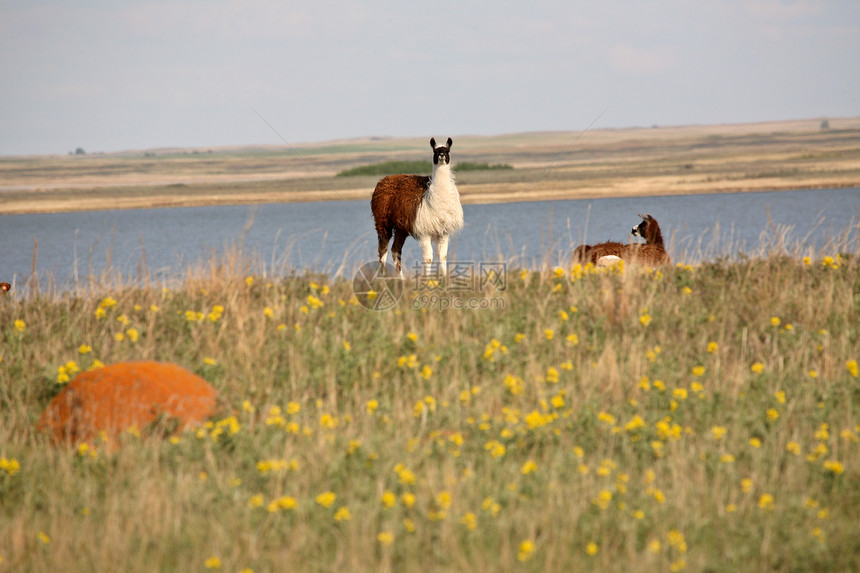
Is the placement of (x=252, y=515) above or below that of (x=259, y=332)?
below

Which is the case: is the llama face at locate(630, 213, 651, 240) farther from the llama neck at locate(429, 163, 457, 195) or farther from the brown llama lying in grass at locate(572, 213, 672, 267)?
the llama neck at locate(429, 163, 457, 195)

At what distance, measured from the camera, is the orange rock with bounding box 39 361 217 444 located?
6.33 m

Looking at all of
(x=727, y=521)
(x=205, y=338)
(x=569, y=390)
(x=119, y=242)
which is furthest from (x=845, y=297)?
(x=119, y=242)

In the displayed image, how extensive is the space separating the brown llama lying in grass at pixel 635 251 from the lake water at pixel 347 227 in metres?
7.35

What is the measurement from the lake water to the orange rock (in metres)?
12.1

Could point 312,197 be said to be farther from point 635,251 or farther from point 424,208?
point 635,251

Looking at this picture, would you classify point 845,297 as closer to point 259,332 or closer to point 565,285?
point 565,285

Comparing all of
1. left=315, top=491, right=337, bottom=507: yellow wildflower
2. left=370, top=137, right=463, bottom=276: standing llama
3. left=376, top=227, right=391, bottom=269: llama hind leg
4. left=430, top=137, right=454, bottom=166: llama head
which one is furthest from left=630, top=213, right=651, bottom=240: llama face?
left=315, top=491, right=337, bottom=507: yellow wildflower

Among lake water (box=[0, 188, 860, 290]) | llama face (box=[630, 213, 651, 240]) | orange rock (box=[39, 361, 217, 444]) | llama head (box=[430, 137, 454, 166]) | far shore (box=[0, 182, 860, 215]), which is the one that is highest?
llama head (box=[430, 137, 454, 166])

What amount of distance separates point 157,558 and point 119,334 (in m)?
3.34

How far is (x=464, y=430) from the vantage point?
631cm

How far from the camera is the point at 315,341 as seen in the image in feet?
24.8

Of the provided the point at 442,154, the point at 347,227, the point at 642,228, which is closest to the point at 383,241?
the point at 442,154

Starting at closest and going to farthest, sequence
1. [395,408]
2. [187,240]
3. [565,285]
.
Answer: [395,408], [565,285], [187,240]
